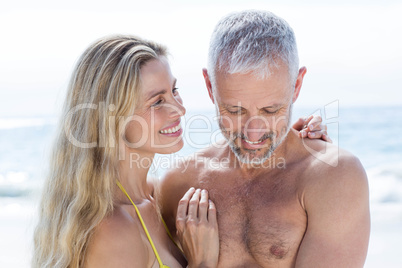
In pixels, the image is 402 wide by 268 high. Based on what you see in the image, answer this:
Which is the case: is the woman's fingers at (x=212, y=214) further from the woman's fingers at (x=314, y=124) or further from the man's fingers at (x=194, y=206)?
the woman's fingers at (x=314, y=124)

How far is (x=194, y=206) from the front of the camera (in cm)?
259

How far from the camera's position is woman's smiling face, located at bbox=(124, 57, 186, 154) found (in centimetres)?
255

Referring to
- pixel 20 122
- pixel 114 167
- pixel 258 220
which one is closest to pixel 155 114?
pixel 114 167

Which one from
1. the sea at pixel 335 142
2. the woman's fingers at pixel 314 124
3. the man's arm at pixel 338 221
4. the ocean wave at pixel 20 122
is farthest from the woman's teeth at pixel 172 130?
the ocean wave at pixel 20 122

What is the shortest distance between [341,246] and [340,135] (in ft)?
41.2

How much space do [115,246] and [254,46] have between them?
3.72 ft

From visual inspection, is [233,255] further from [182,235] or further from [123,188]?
[123,188]

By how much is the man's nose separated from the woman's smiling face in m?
0.44

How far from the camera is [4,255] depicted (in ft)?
24.5

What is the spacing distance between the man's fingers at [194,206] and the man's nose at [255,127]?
1.53 feet

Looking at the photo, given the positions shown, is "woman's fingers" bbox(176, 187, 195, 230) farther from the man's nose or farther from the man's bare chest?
the man's nose

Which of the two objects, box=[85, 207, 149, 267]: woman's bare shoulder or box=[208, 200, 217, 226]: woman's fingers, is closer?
box=[85, 207, 149, 267]: woman's bare shoulder

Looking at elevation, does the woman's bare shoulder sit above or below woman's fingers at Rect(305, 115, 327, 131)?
below

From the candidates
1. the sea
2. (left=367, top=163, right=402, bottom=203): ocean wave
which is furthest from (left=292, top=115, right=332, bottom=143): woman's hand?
(left=367, top=163, right=402, bottom=203): ocean wave
